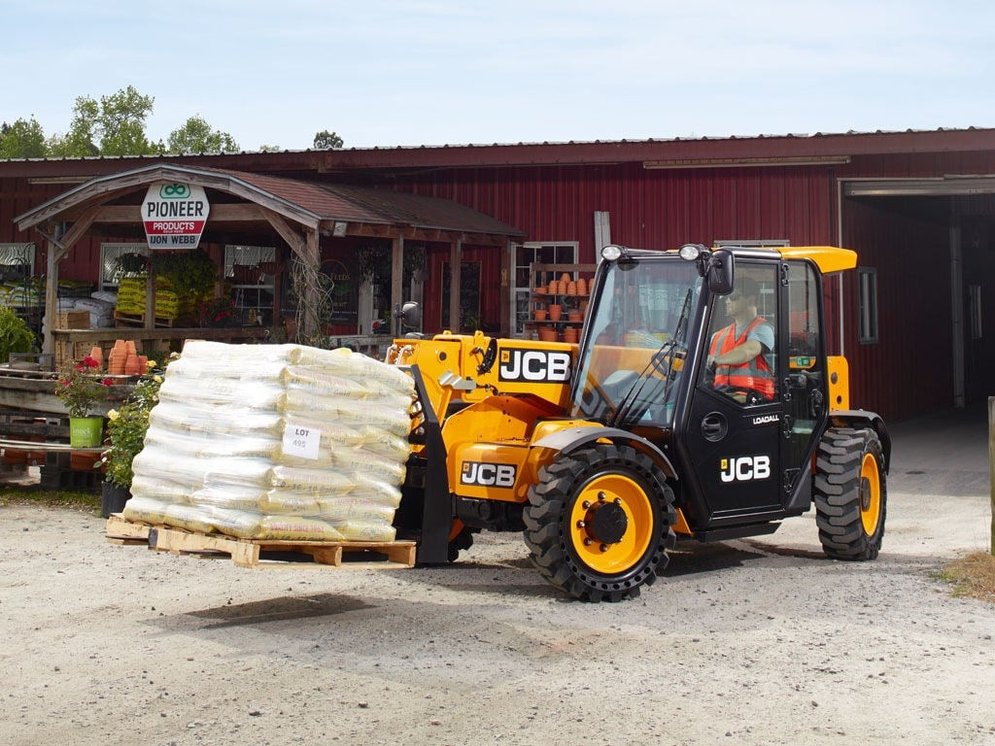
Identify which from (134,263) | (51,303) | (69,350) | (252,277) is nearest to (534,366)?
(69,350)

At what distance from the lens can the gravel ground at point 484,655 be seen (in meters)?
5.78

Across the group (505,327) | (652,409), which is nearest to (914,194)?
(505,327)

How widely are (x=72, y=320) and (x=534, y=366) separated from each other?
10.3m

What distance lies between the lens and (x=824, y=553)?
1027cm

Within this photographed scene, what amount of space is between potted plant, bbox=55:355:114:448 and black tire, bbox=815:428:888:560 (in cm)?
712

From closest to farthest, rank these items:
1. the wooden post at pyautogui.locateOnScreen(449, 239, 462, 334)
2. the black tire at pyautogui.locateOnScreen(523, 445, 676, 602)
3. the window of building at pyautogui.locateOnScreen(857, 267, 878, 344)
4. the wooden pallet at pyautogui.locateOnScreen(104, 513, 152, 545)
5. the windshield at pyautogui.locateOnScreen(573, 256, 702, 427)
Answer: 1. the wooden pallet at pyautogui.locateOnScreen(104, 513, 152, 545)
2. the black tire at pyautogui.locateOnScreen(523, 445, 676, 602)
3. the windshield at pyautogui.locateOnScreen(573, 256, 702, 427)
4. the wooden post at pyautogui.locateOnScreen(449, 239, 462, 334)
5. the window of building at pyautogui.locateOnScreen(857, 267, 878, 344)

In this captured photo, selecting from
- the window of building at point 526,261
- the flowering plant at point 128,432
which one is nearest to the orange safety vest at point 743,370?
the flowering plant at point 128,432

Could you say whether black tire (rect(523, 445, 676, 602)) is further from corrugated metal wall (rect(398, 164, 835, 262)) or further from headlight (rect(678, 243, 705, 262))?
corrugated metal wall (rect(398, 164, 835, 262))

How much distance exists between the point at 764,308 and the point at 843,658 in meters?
3.07

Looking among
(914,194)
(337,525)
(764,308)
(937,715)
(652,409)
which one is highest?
(914,194)

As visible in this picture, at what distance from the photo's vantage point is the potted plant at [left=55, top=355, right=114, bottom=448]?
12.7 meters

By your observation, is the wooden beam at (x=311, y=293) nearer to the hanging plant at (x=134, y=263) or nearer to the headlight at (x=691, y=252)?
the hanging plant at (x=134, y=263)

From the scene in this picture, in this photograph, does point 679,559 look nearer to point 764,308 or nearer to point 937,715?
point 764,308

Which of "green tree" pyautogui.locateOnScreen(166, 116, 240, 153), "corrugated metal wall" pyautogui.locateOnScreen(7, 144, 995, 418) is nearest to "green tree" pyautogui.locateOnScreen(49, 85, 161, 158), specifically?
"green tree" pyautogui.locateOnScreen(166, 116, 240, 153)
